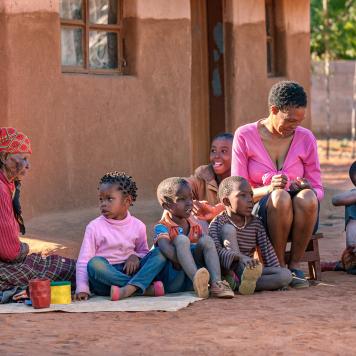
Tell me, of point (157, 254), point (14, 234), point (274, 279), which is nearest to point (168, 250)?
point (157, 254)

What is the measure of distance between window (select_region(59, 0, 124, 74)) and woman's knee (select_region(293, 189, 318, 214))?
3.16 m

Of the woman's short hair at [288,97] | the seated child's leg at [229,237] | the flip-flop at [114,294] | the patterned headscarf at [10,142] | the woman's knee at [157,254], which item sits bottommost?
the flip-flop at [114,294]

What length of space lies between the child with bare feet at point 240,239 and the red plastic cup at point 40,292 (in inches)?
49.0

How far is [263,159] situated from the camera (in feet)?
24.2

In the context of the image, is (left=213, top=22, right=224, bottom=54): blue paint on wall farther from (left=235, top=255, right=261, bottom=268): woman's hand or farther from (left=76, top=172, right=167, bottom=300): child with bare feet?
(left=235, top=255, right=261, bottom=268): woman's hand

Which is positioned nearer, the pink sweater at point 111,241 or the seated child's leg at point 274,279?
the pink sweater at point 111,241

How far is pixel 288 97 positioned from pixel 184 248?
1.32m

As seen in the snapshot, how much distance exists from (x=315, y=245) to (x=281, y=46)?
5813 millimetres

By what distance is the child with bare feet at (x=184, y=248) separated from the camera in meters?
6.61

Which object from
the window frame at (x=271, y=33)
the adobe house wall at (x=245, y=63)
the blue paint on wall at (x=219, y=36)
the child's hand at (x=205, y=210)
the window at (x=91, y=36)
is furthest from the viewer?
the window frame at (x=271, y=33)

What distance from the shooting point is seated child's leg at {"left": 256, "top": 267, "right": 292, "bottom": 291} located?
6918 millimetres

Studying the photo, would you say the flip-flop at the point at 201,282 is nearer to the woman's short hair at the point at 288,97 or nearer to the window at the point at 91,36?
the woman's short hair at the point at 288,97

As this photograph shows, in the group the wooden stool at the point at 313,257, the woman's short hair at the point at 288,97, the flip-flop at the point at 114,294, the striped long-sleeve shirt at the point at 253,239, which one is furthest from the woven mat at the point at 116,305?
the woman's short hair at the point at 288,97

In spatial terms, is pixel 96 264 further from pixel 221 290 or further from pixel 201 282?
pixel 221 290
